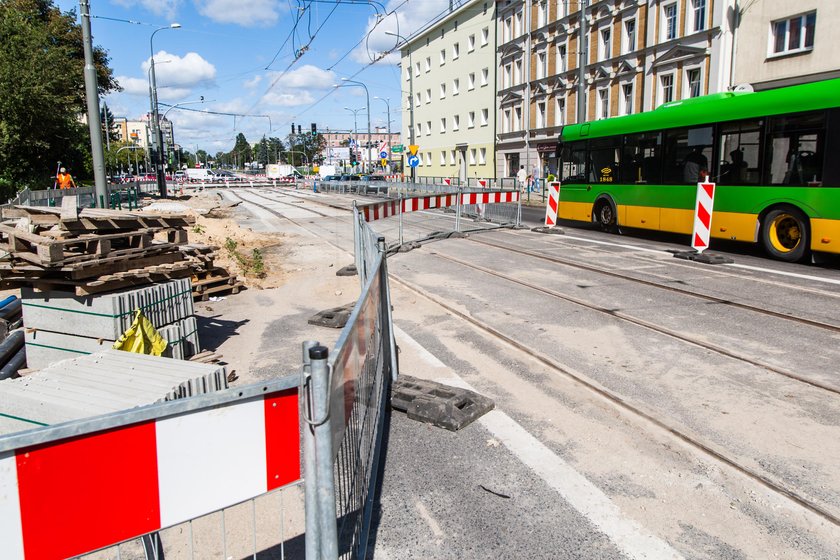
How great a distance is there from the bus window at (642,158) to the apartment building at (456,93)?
109 feet

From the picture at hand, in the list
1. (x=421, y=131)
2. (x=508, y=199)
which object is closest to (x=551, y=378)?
(x=508, y=199)

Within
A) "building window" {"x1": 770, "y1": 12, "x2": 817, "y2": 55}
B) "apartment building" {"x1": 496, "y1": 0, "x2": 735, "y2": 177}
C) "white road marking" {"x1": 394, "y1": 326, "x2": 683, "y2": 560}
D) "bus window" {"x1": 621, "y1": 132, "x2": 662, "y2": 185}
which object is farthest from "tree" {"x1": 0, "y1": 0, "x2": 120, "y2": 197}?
"building window" {"x1": 770, "y1": 12, "x2": 817, "y2": 55}

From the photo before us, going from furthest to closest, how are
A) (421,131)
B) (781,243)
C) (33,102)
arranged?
(421,131)
(33,102)
(781,243)

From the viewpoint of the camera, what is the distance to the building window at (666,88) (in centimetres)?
3164

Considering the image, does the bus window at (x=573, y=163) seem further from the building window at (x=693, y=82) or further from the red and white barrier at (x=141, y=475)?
the red and white barrier at (x=141, y=475)

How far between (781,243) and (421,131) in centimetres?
5578

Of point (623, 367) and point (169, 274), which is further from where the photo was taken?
point (169, 274)

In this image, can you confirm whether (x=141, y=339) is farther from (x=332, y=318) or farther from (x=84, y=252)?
(x=332, y=318)

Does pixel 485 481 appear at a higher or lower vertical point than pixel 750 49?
lower

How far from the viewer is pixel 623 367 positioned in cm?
611

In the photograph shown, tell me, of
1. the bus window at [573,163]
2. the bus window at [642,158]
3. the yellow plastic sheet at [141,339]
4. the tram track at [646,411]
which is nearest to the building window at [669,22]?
the bus window at [573,163]

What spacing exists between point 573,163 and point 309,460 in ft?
59.7

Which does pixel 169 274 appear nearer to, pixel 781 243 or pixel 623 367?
pixel 623 367

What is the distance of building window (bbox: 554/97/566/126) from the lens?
41.0m
